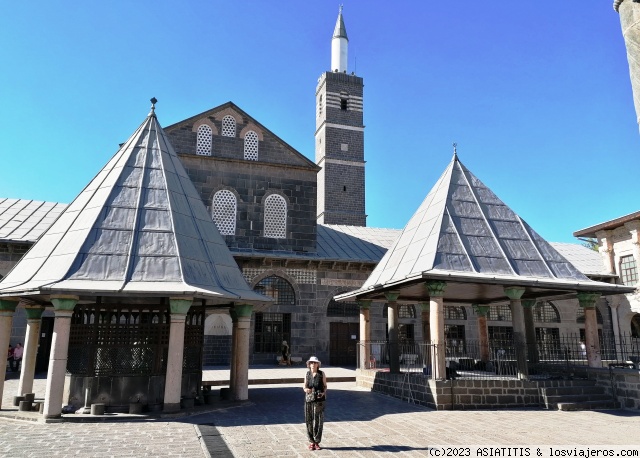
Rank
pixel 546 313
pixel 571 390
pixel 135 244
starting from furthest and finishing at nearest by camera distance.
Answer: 1. pixel 546 313
2. pixel 571 390
3. pixel 135 244

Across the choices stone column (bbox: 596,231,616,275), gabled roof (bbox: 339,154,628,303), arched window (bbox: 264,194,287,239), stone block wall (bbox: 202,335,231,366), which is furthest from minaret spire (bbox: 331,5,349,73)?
gabled roof (bbox: 339,154,628,303)

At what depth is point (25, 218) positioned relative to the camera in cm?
2078

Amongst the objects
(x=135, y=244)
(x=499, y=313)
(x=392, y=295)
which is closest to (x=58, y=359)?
(x=135, y=244)

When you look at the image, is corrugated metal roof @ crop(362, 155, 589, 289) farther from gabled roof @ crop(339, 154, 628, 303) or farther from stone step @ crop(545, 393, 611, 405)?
stone step @ crop(545, 393, 611, 405)

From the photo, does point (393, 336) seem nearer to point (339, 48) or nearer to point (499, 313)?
point (499, 313)

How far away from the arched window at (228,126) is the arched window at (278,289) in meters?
7.27

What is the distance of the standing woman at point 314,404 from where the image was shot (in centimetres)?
682

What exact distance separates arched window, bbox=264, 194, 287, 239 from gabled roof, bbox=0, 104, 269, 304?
11275 mm

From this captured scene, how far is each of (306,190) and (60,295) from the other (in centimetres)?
1627

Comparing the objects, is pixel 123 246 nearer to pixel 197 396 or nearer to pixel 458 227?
pixel 197 396

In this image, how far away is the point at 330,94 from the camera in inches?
1766

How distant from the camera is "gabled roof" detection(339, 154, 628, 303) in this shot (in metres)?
11.0

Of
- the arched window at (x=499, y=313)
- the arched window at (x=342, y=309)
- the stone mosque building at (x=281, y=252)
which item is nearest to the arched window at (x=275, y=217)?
the stone mosque building at (x=281, y=252)

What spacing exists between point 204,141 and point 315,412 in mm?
18472
